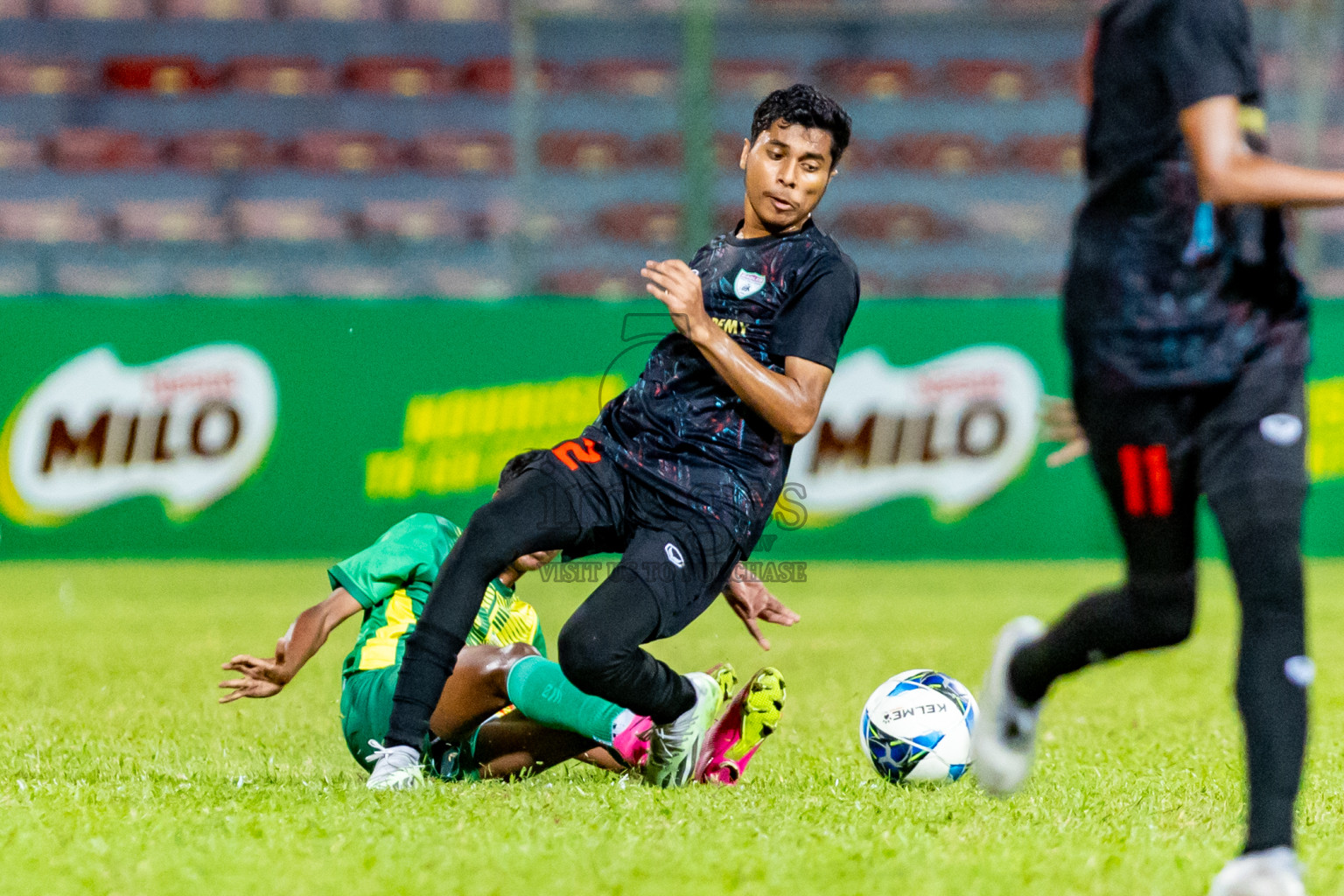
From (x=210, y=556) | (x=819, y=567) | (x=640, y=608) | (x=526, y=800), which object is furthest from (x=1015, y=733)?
(x=210, y=556)

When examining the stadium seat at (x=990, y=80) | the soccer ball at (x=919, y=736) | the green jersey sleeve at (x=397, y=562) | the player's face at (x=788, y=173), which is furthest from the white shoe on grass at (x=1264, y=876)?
the stadium seat at (x=990, y=80)

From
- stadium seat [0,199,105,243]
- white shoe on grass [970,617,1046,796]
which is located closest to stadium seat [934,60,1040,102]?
stadium seat [0,199,105,243]

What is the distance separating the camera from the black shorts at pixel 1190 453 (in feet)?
9.41

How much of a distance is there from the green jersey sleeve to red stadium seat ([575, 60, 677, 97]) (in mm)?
7967

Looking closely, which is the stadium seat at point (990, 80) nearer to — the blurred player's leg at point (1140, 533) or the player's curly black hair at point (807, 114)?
the player's curly black hair at point (807, 114)

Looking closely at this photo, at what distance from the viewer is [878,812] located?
3.82 m

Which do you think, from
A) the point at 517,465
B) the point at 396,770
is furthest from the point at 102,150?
the point at 396,770

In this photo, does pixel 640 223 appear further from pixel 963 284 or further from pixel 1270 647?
pixel 1270 647

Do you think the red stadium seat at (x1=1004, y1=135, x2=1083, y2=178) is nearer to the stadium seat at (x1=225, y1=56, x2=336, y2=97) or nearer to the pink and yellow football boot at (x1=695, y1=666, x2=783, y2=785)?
the stadium seat at (x1=225, y1=56, x2=336, y2=97)

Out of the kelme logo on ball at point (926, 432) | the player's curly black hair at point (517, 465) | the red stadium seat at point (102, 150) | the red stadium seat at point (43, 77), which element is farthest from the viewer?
the red stadium seat at point (43, 77)

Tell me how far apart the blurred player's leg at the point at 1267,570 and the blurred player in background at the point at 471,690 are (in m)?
1.68

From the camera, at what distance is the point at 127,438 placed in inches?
440

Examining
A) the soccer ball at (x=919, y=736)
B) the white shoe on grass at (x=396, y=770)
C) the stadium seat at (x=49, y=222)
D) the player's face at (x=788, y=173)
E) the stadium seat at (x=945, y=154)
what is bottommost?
the soccer ball at (x=919, y=736)

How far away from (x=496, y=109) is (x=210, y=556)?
396cm
